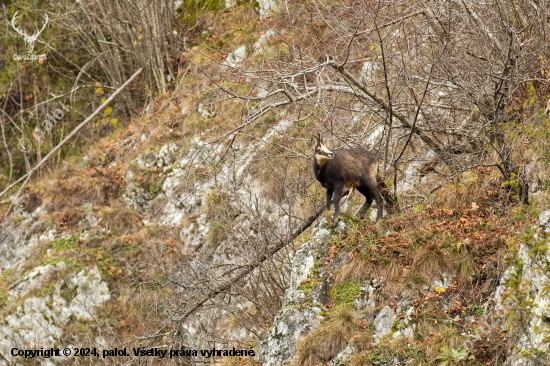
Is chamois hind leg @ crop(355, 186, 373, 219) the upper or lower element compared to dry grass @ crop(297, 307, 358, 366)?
upper

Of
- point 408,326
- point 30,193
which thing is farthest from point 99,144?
point 408,326

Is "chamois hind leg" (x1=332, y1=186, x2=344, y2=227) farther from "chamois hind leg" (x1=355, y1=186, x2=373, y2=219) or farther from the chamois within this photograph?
"chamois hind leg" (x1=355, y1=186, x2=373, y2=219)

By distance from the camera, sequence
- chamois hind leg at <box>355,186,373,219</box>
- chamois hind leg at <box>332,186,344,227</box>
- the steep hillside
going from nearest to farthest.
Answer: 1. the steep hillside
2. chamois hind leg at <box>332,186,344,227</box>
3. chamois hind leg at <box>355,186,373,219</box>

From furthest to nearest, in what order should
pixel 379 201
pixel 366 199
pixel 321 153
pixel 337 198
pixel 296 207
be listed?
pixel 296 207
pixel 366 199
pixel 379 201
pixel 337 198
pixel 321 153

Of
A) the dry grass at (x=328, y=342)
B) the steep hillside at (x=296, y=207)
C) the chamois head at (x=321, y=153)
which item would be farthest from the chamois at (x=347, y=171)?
the dry grass at (x=328, y=342)

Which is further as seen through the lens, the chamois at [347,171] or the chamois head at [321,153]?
the chamois at [347,171]

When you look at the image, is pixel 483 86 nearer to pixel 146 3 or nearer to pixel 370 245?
pixel 370 245

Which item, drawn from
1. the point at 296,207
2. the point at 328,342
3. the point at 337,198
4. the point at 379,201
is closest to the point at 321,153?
the point at 337,198

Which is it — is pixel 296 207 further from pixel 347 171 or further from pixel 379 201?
pixel 347 171

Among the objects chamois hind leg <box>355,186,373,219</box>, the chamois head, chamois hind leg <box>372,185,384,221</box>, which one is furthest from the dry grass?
the chamois head

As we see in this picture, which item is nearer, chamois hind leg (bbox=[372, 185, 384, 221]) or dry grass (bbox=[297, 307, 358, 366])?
dry grass (bbox=[297, 307, 358, 366])

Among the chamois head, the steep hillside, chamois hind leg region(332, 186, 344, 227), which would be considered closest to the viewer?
the steep hillside

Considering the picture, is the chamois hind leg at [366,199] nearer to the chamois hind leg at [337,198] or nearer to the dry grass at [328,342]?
the chamois hind leg at [337,198]

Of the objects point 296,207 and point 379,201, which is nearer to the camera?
point 379,201
